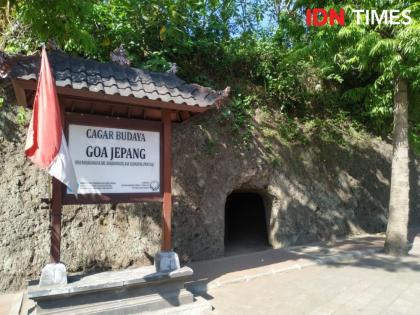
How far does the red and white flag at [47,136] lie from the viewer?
12.1ft

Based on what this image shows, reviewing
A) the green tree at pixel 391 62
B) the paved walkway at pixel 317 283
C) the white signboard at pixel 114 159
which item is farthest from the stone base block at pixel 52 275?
the green tree at pixel 391 62

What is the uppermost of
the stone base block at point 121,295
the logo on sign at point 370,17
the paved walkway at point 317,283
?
the logo on sign at point 370,17

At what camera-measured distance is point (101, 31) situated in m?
8.02

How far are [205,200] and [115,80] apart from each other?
3968 millimetres

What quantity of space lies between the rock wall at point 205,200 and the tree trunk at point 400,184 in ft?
6.85

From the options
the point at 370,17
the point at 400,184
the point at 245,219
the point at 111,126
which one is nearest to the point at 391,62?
the point at 370,17

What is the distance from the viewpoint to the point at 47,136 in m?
3.74

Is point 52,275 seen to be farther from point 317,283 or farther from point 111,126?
point 317,283

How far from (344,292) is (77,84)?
4849 millimetres

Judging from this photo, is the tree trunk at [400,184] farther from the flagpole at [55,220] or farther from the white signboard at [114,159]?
the flagpole at [55,220]

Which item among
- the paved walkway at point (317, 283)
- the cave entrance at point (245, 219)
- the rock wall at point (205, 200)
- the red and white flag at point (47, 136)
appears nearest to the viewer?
the red and white flag at point (47, 136)

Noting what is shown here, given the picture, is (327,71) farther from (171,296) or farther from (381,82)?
(171,296)

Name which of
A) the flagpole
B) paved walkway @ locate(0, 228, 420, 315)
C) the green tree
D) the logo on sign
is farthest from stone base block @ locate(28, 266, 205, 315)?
the logo on sign

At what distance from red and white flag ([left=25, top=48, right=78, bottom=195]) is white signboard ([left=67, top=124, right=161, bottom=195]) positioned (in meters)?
0.65
